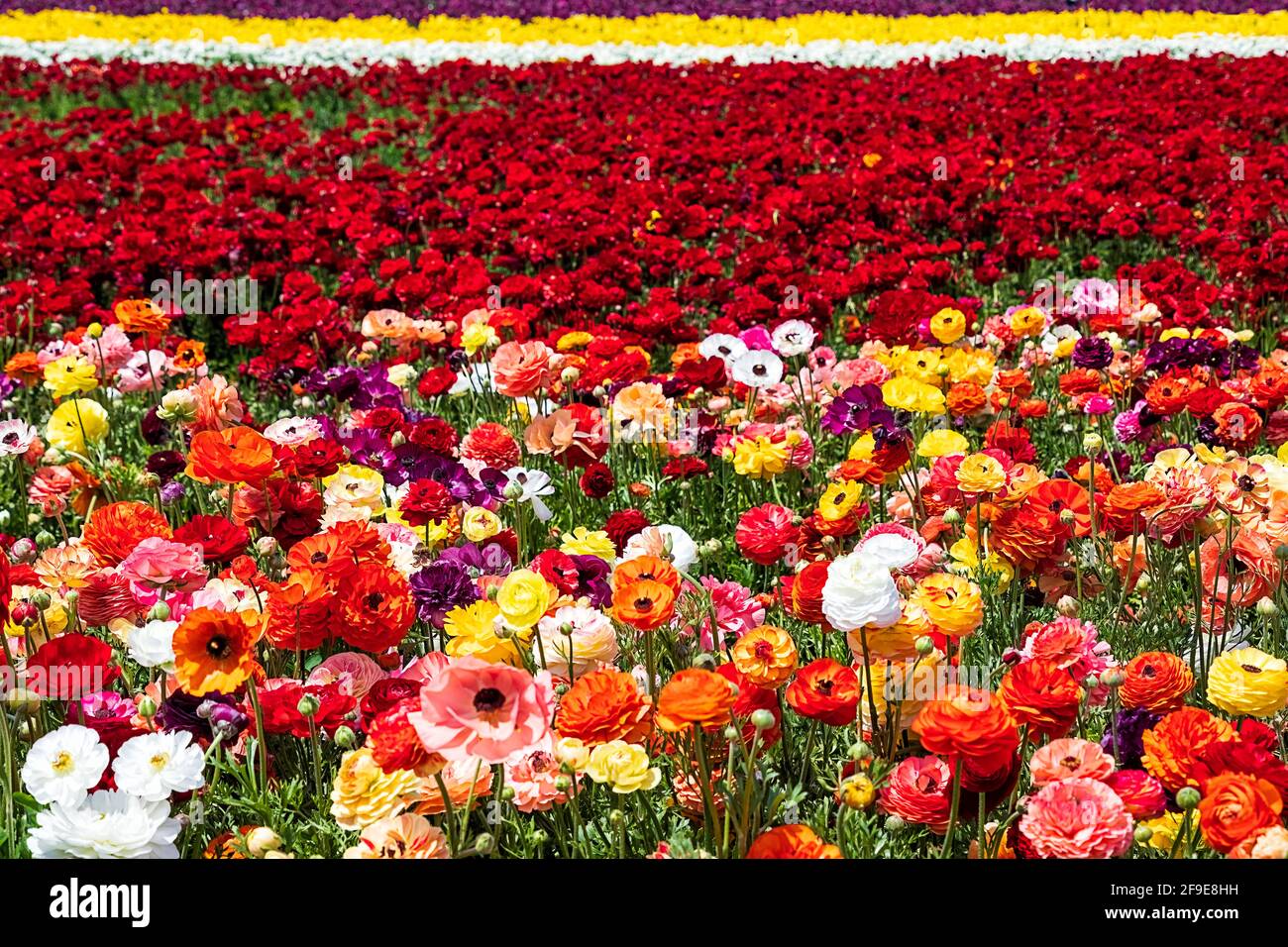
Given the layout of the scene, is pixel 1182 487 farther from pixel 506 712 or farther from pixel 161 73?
pixel 161 73

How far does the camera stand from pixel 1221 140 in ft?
22.4

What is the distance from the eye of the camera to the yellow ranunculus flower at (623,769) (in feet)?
5.57

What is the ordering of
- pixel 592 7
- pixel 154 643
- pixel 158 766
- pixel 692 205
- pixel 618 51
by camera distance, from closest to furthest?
pixel 158 766, pixel 154 643, pixel 692 205, pixel 618 51, pixel 592 7

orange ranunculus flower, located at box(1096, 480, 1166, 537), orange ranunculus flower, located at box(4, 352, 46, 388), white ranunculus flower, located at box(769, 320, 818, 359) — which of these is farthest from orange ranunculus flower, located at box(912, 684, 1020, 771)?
orange ranunculus flower, located at box(4, 352, 46, 388)

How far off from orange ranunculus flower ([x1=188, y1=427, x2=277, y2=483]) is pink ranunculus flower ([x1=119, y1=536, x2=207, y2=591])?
0.59ft

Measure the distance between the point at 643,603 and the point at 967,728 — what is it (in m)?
0.50

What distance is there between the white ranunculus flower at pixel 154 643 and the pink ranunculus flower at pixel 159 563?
0.17 metres

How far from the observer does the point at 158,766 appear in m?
1.79

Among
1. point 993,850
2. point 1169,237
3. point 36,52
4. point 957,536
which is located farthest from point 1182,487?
point 36,52

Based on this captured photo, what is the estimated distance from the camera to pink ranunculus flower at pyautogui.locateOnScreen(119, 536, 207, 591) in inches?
85.5

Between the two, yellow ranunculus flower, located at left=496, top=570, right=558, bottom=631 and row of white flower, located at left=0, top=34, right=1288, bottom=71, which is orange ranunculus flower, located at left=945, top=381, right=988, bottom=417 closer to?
yellow ranunculus flower, located at left=496, top=570, right=558, bottom=631

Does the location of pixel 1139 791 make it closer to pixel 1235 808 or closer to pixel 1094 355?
pixel 1235 808

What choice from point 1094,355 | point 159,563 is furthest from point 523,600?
point 1094,355

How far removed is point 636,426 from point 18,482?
1.79 m
